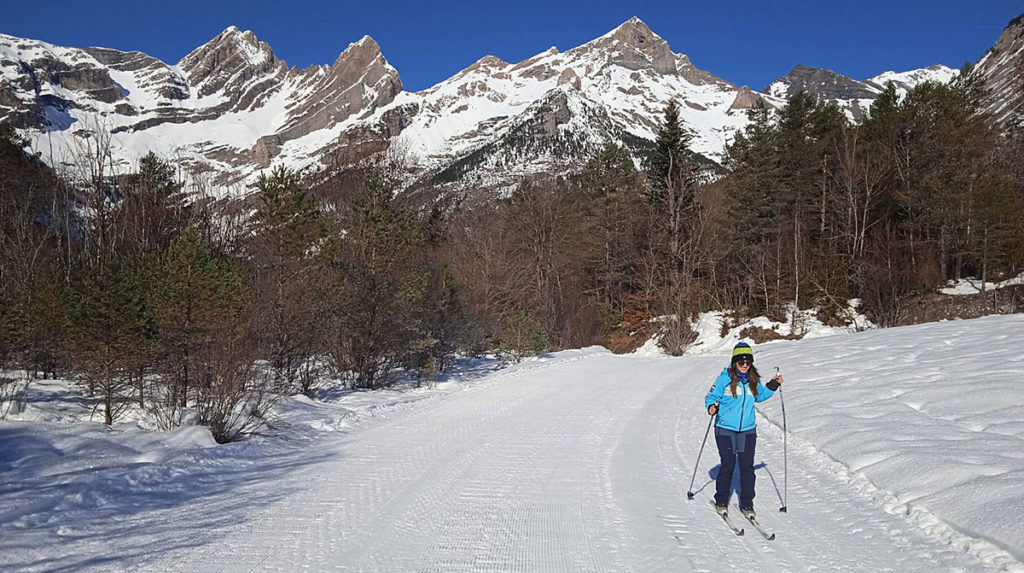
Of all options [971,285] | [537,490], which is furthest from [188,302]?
[971,285]

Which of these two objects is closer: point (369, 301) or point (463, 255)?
point (369, 301)

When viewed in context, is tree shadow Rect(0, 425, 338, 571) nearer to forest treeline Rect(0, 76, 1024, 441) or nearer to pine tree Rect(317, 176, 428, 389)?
forest treeline Rect(0, 76, 1024, 441)

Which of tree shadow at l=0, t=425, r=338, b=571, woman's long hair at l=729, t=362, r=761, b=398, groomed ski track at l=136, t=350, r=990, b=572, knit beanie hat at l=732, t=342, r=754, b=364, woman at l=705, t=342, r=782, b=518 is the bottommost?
groomed ski track at l=136, t=350, r=990, b=572

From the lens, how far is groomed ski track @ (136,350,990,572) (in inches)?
177

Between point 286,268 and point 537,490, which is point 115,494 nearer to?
point 537,490

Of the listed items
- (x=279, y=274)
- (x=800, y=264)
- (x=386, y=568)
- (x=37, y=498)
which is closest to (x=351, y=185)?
(x=279, y=274)

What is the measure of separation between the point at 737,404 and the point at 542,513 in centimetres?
220

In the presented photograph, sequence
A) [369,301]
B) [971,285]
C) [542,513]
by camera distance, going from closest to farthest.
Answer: [542,513], [369,301], [971,285]

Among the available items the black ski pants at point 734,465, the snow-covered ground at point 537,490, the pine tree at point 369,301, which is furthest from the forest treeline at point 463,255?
the black ski pants at point 734,465

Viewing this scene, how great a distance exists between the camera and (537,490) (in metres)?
6.27

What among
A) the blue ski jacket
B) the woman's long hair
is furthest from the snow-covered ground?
the woman's long hair

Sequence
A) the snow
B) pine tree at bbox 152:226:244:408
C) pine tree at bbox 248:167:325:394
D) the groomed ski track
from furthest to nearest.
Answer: the snow → pine tree at bbox 248:167:325:394 → pine tree at bbox 152:226:244:408 → the groomed ski track

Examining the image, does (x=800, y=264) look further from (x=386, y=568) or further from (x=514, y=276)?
(x=386, y=568)

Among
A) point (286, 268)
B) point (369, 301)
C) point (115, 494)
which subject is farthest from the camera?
point (286, 268)
